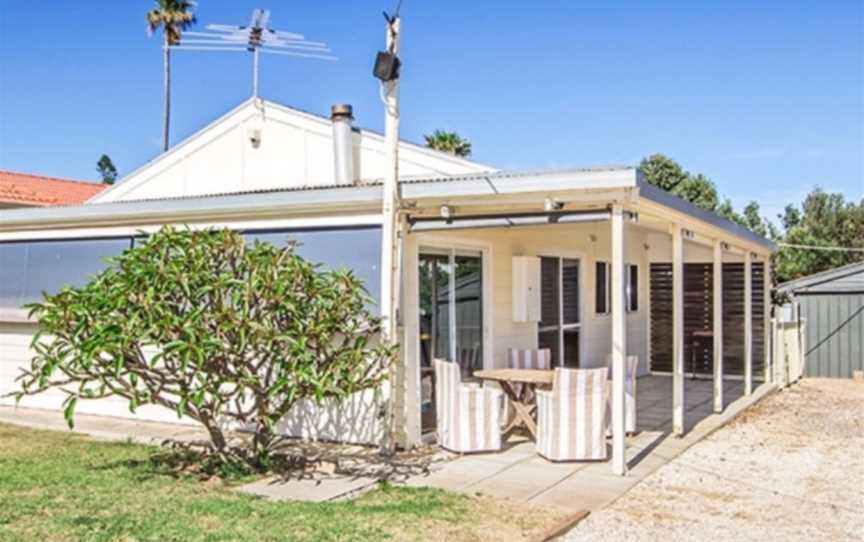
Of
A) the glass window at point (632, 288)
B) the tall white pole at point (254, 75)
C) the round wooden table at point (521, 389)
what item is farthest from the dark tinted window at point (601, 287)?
the tall white pole at point (254, 75)

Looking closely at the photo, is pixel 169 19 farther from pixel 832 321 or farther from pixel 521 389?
pixel 521 389

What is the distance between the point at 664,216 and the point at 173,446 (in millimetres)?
5529

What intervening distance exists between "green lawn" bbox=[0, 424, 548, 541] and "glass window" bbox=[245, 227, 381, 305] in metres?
2.39

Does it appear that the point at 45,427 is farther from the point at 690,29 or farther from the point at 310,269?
the point at 690,29

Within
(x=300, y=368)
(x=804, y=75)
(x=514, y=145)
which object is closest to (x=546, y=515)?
(x=300, y=368)

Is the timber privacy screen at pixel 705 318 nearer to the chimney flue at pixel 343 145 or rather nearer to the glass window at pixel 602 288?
the glass window at pixel 602 288

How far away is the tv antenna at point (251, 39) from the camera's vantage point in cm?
1104

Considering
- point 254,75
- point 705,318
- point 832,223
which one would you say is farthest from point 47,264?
point 832,223

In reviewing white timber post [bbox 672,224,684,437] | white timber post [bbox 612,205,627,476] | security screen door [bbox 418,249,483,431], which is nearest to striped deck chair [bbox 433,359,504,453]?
security screen door [bbox 418,249,483,431]

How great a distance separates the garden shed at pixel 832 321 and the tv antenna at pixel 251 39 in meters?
10.5

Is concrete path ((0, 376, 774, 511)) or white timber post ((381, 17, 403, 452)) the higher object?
white timber post ((381, 17, 403, 452))

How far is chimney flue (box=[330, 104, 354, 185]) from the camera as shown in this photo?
37.3 ft

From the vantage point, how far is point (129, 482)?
612cm

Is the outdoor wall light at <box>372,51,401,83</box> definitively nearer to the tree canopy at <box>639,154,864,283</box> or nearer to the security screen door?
the security screen door
